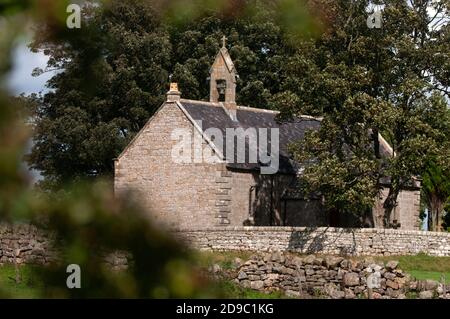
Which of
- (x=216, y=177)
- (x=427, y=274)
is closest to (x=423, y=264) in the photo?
(x=427, y=274)

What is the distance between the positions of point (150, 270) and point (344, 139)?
44.0 m

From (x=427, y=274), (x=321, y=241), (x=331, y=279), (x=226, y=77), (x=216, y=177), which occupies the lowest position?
(x=427, y=274)

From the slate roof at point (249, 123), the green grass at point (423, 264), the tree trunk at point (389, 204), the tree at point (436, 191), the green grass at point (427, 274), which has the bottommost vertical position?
the green grass at point (427, 274)

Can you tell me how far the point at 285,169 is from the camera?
165 ft

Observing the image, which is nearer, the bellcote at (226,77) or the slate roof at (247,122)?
the slate roof at (247,122)

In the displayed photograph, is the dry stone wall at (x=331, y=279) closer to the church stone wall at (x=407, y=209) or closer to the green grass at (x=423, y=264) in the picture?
the green grass at (x=423, y=264)

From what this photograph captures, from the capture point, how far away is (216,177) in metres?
47.6

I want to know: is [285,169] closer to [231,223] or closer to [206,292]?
[231,223]

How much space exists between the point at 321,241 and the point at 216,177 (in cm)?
659

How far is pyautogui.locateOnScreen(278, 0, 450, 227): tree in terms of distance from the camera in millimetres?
43656

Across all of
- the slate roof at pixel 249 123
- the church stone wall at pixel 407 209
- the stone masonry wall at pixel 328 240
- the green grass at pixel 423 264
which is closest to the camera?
the green grass at pixel 423 264

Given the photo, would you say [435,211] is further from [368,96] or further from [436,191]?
[368,96]

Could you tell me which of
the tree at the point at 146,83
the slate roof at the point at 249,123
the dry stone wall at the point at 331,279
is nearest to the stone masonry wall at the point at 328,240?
the slate roof at the point at 249,123

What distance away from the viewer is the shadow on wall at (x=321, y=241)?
42.9m
